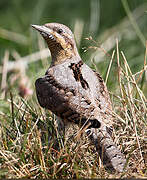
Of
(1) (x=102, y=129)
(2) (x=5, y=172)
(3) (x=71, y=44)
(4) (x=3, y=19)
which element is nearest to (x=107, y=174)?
(1) (x=102, y=129)

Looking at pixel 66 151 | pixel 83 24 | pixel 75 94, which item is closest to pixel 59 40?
pixel 75 94

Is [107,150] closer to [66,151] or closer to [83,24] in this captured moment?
[66,151]

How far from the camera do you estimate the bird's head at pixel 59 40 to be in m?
3.31

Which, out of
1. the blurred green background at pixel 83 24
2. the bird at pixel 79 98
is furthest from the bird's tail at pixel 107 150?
the blurred green background at pixel 83 24

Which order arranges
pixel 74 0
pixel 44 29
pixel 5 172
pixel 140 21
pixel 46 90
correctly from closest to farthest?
1. pixel 5 172
2. pixel 46 90
3. pixel 44 29
4. pixel 140 21
5. pixel 74 0

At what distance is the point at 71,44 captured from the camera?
3.40 meters

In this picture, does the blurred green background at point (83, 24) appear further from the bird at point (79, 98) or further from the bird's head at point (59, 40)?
the bird at point (79, 98)

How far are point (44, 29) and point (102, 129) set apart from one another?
95 cm

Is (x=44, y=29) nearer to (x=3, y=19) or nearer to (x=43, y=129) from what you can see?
(x=43, y=129)

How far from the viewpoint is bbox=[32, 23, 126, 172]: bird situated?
277cm

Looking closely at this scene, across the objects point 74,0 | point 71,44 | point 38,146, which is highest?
point 74,0

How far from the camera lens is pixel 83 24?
246 inches

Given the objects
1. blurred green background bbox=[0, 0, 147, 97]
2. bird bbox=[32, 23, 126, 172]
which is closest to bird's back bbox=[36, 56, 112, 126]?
bird bbox=[32, 23, 126, 172]

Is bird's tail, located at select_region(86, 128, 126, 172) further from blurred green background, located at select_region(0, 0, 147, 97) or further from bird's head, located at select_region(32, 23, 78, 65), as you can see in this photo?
blurred green background, located at select_region(0, 0, 147, 97)
